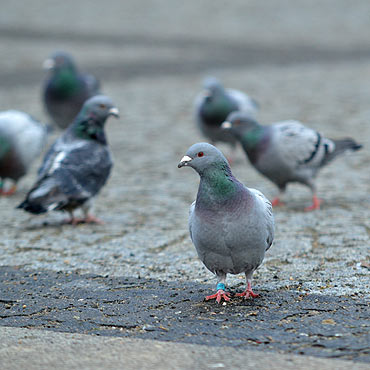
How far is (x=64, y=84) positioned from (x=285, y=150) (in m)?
4.28

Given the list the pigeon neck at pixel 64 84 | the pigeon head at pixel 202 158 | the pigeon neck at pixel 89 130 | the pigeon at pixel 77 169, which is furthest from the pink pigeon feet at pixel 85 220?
the pigeon neck at pixel 64 84

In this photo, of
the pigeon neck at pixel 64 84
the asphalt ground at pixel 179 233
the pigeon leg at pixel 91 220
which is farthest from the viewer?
the pigeon neck at pixel 64 84

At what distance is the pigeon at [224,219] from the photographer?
3602 millimetres

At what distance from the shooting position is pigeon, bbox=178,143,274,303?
3602 mm

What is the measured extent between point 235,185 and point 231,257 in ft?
1.27

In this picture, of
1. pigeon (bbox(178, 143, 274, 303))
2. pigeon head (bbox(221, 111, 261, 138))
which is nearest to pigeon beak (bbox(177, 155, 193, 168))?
pigeon (bbox(178, 143, 274, 303))

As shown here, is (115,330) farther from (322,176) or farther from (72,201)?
(322,176)

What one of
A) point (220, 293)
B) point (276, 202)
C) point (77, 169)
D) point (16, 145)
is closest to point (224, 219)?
point (220, 293)

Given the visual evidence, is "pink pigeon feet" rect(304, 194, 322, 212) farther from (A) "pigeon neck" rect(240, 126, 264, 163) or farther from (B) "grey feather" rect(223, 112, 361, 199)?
(A) "pigeon neck" rect(240, 126, 264, 163)

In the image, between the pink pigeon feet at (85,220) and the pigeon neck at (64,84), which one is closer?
the pink pigeon feet at (85,220)

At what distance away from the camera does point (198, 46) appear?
686 inches

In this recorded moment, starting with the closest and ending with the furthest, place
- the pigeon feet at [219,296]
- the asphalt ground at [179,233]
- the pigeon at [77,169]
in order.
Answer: the asphalt ground at [179,233] → the pigeon feet at [219,296] → the pigeon at [77,169]

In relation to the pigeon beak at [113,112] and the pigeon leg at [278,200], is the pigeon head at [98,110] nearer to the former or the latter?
the pigeon beak at [113,112]

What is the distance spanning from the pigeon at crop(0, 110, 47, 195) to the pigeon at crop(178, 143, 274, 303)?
3.65 m
